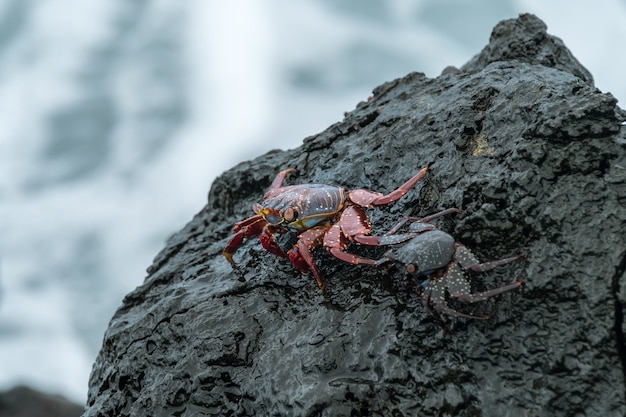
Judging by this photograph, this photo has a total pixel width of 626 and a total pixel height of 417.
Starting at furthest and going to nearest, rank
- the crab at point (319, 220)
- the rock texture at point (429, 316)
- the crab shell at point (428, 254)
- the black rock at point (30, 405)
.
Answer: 1. the black rock at point (30, 405)
2. the crab at point (319, 220)
3. the crab shell at point (428, 254)
4. the rock texture at point (429, 316)

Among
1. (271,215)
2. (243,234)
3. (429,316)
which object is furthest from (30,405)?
(429,316)

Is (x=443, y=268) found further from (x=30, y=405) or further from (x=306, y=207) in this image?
(x=30, y=405)

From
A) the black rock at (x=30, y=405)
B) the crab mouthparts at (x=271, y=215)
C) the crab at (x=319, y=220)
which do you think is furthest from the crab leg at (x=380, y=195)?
the black rock at (x=30, y=405)

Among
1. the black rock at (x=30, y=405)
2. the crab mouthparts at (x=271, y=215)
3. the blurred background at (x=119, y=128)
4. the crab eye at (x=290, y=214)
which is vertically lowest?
the crab eye at (x=290, y=214)

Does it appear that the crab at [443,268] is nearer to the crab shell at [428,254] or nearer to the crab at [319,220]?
the crab shell at [428,254]

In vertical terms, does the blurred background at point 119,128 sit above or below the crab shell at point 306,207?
above

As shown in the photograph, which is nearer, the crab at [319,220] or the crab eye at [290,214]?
the crab at [319,220]
